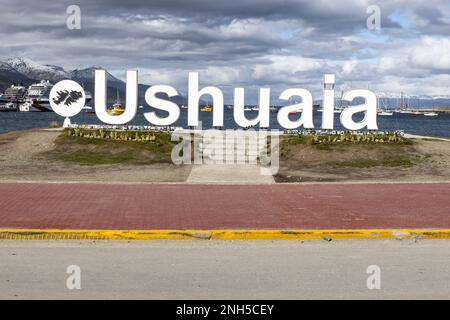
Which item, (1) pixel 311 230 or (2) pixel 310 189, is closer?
(1) pixel 311 230

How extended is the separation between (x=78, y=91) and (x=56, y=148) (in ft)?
18.1

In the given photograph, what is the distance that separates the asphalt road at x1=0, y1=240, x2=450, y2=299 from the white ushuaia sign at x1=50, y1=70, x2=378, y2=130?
58.4ft

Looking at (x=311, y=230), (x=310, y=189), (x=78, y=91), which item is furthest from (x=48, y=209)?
(x=78, y=91)

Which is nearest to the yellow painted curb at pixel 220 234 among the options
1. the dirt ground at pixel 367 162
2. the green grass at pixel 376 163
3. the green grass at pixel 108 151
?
the dirt ground at pixel 367 162

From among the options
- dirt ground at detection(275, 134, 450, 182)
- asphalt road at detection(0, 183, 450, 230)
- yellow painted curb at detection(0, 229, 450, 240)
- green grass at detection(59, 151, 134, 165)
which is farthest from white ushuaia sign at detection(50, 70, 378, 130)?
yellow painted curb at detection(0, 229, 450, 240)

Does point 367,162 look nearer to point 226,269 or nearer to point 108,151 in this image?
point 108,151

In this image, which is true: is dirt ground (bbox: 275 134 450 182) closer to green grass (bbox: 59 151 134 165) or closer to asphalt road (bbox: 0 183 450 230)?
asphalt road (bbox: 0 183 450 230)

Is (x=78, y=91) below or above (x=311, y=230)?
above

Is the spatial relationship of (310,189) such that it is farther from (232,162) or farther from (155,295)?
(155,295)

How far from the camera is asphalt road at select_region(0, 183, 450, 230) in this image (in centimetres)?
1137

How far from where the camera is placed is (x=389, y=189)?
16.4 m

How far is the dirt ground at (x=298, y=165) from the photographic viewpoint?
19.4 m

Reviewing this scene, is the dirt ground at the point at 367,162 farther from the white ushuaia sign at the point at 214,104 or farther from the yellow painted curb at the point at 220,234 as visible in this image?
the yellow painted curb at the point at 220,234

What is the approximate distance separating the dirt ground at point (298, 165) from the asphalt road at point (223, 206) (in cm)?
237
